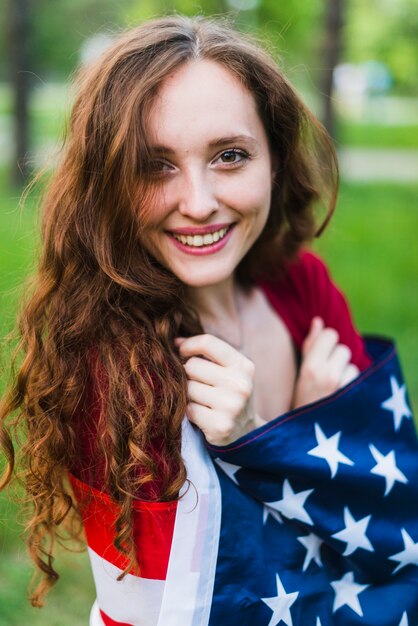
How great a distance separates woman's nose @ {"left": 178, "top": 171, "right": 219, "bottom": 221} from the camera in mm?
1830

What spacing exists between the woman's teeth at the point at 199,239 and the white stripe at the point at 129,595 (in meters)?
0.80

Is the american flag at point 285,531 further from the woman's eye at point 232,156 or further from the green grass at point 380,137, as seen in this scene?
the green grass at point 380,137

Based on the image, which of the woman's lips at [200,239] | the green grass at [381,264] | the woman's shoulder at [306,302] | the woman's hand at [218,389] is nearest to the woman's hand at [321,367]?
the woman's shoulder at [306,302]

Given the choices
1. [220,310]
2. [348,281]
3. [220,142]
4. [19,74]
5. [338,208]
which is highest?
[220,142]

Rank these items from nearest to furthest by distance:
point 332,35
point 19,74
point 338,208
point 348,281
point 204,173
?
point 204,173 → point 348,281 → point 338,208 → point 332,35 → point 19,74

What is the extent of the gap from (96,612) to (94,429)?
54 cm

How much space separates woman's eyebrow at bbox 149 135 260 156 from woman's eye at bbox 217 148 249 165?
→ 25mm

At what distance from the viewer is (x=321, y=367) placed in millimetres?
2344

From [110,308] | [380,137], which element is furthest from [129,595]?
[380,137]

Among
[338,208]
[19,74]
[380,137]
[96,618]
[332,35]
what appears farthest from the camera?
[380,137]

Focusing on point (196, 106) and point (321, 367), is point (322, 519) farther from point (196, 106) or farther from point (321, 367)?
point (196, 106)

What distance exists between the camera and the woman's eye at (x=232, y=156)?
189cm

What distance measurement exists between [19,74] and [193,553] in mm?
8904

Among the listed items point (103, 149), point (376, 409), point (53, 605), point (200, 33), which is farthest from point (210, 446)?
point (53, 605)
